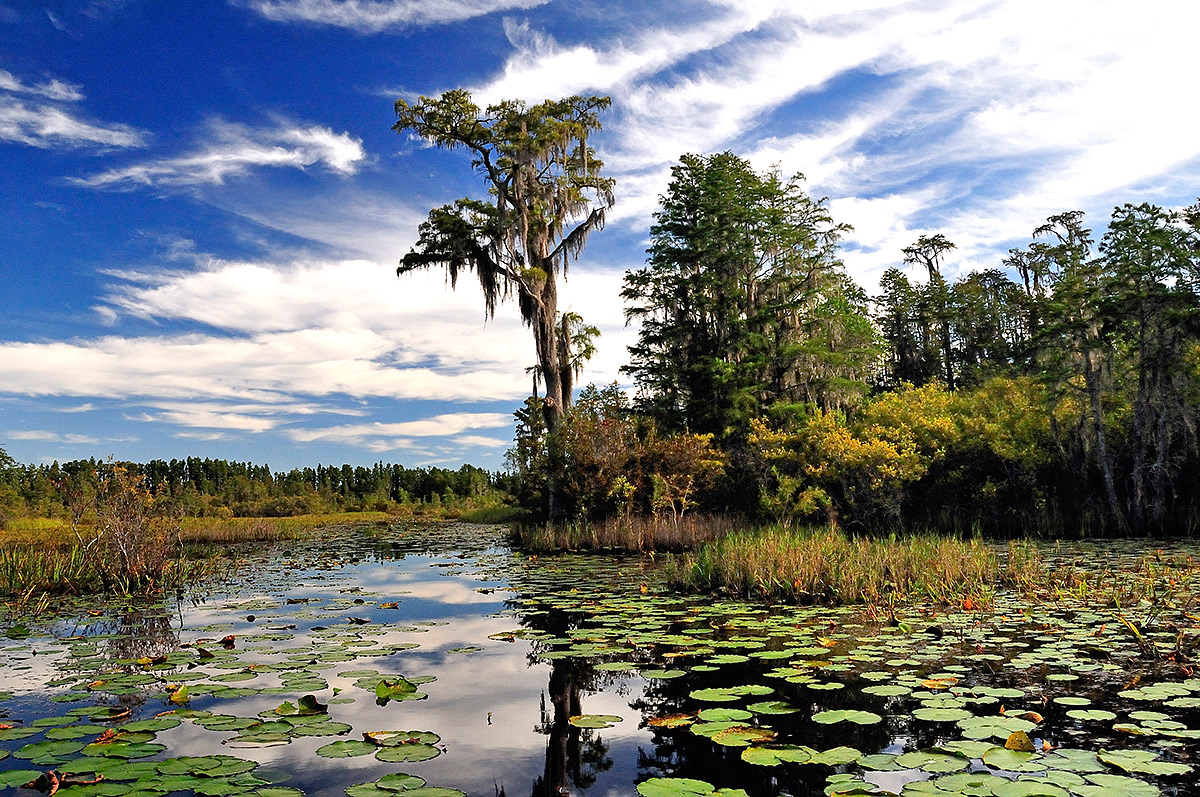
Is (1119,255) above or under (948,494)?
above

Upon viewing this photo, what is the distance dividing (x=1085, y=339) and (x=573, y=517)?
13880 mm

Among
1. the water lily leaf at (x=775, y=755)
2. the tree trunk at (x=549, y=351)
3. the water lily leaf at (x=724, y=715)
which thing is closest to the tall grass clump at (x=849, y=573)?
the water lily leaf at (x=724, y=715)

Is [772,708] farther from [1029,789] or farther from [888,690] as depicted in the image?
[1029,789]

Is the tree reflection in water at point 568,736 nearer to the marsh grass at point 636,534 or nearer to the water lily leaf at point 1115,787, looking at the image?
the water lily leaf at point 1115,787

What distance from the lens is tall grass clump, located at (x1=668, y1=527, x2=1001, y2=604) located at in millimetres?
8289

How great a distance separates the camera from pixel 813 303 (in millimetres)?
24562

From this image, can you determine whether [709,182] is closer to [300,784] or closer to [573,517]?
[573,517]

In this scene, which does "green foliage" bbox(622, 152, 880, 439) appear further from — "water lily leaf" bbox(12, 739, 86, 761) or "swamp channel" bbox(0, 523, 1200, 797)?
"water lily leaf" bbox(12, 739, 86, 761)

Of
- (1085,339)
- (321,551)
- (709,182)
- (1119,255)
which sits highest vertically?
(709,182)

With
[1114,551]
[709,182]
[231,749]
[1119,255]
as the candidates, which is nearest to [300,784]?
[231,749]

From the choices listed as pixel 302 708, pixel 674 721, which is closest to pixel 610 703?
pixel 674 721

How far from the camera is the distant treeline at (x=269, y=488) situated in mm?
39938

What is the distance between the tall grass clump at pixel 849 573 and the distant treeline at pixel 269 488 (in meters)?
27.7

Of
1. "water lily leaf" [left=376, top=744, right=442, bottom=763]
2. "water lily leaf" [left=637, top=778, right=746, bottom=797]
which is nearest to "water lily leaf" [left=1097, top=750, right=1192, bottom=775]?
"water lily leaf" [left=637, top=778, right=746, bottom=797]
